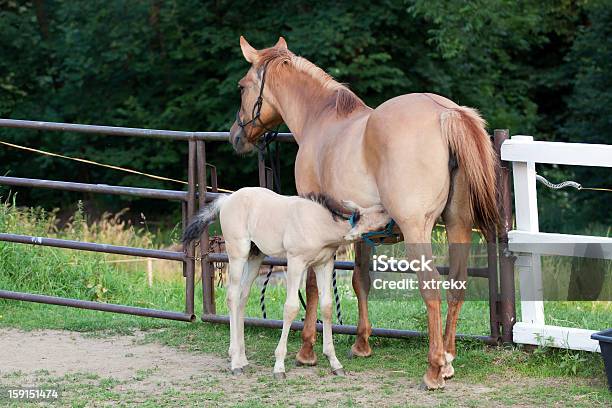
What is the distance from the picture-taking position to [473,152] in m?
5.27

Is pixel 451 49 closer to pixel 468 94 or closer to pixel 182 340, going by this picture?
pixel 468 94

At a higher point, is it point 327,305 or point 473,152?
point 473,152

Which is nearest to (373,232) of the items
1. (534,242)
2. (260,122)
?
(534,242)

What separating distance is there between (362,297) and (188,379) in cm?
123

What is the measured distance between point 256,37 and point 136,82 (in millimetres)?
3516

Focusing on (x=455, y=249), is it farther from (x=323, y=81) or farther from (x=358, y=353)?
(x=323, y=81)

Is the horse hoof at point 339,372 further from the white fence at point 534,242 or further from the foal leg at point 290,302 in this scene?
the white fence at point 534,242

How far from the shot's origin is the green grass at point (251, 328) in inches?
216

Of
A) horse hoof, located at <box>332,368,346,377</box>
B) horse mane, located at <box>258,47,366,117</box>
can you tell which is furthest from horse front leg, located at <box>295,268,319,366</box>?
horse mane, located at <box>258,47,366,117</box>

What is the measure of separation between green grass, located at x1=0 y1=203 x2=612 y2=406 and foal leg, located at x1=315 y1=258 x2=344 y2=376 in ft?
0.35

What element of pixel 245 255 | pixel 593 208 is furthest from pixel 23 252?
pixel 593 208

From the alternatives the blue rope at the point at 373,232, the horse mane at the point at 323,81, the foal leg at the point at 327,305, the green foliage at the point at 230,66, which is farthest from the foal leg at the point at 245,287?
the green foliage at the point at 230,66

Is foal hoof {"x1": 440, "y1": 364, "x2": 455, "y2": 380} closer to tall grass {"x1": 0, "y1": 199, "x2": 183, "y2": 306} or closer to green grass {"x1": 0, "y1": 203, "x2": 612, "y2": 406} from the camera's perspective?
green grass {"x1": 0, "y1": 203, "x2": 612, "y2": 406}

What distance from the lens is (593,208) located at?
18000mm
